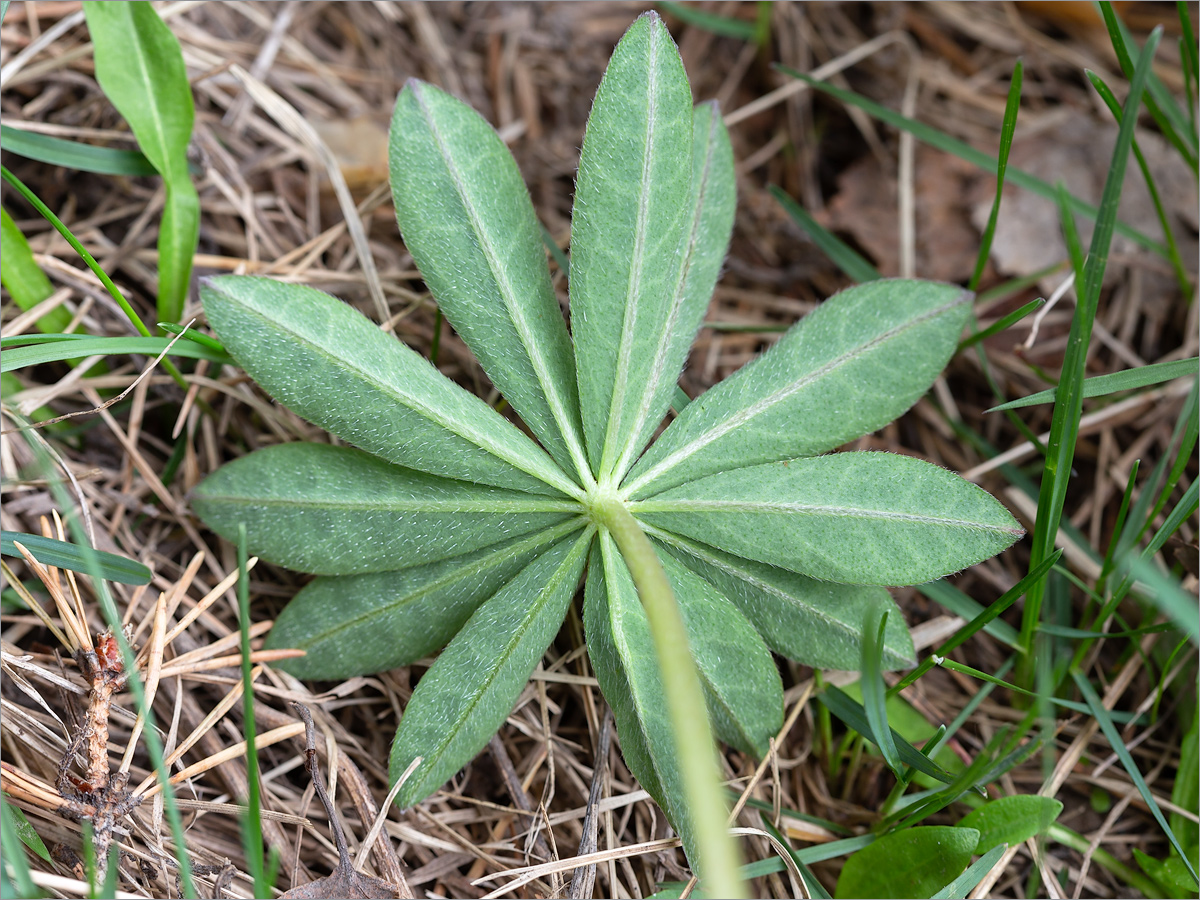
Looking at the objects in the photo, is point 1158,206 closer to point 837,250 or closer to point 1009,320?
point 1009,320

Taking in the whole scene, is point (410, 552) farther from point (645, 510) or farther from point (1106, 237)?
point (1106, 237)

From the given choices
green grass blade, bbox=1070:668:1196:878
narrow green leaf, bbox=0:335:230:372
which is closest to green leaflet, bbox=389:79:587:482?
narrow green leaf, bbox=0:335:230:372

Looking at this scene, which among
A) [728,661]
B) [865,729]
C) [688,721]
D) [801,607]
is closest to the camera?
[688,721]

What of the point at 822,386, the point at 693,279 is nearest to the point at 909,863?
the point at 822,386

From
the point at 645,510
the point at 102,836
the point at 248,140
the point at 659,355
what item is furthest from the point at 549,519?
the point at 248,140

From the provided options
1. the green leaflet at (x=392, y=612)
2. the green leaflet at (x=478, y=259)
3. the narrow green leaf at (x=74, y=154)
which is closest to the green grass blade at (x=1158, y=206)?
the green leaflet at (x=478, y=259)

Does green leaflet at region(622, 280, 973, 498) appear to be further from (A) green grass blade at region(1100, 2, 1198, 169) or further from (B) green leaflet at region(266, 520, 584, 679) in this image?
(A) green grass blade at region(1100, 2, 1198, 169)
